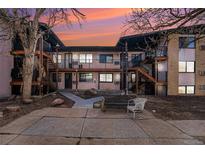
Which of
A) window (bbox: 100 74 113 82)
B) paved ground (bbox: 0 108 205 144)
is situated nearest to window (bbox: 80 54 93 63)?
window (bbox: 100 74 113 82)

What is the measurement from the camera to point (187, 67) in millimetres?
25297

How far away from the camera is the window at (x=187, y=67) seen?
25.2 m

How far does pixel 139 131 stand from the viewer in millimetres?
8617

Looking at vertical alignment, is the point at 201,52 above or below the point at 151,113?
above

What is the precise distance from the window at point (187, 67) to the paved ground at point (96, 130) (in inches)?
581

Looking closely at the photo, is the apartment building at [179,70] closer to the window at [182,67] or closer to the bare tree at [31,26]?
the window at [182,67]

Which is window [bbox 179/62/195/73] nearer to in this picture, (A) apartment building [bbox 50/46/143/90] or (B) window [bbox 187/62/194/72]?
(B) window [bbox 187/62/194/72]

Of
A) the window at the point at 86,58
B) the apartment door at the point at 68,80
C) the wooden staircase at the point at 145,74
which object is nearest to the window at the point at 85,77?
the apartment door at the point at 68,80

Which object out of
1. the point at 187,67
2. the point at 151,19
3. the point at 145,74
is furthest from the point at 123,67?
the point at 151,19

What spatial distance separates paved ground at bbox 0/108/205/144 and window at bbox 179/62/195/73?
48.4 ft

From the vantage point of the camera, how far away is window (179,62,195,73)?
2523 cm
